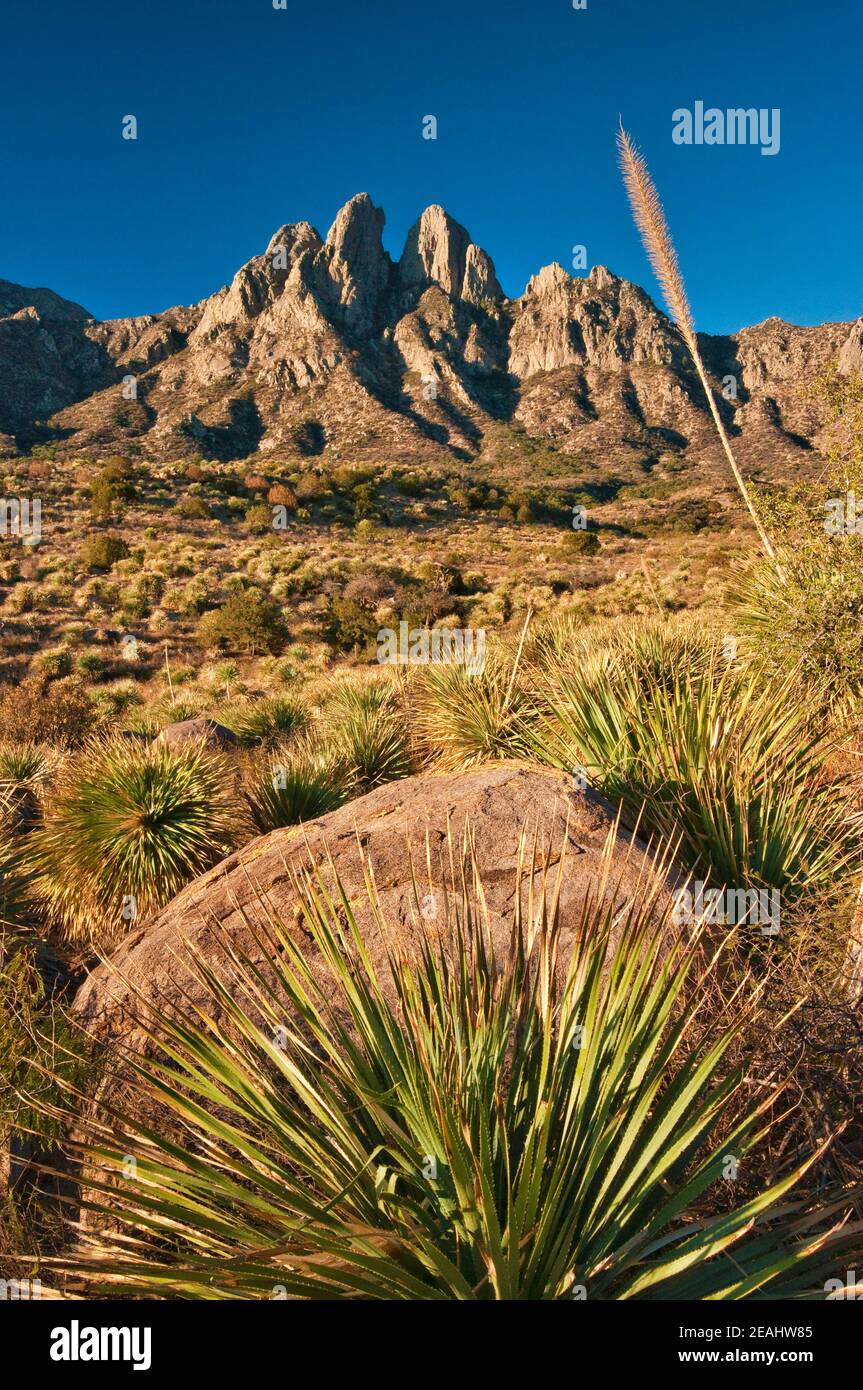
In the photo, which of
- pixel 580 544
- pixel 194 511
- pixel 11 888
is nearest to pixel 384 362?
pixel 194 511

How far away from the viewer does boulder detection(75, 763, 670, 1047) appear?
396cm

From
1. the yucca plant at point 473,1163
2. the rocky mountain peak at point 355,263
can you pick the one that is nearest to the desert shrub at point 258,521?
the yucca plant at point 473,1163

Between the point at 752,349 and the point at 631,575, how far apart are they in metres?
75.3

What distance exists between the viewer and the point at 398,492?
148 feet

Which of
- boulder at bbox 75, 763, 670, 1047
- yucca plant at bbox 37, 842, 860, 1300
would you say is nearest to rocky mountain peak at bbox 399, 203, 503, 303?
boulder at bbox 75, 763, 670, 1047

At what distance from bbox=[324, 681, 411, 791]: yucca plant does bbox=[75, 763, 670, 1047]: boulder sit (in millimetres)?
3224

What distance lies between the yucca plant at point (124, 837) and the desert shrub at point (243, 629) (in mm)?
14815

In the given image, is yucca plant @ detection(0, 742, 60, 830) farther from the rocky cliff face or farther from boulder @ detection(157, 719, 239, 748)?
the rocky cliff face

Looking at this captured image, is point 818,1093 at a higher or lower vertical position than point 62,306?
lower

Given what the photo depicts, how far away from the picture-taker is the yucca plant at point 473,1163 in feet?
5.49

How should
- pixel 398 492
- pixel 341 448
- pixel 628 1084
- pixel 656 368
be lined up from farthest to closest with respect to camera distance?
pixel 656 368 < pixel 341 448 < pixel 398 492 < pixel 628 1084

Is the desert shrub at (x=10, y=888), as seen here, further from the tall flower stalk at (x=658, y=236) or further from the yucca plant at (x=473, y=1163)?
the tall flower stalk at (x=658, y=236)

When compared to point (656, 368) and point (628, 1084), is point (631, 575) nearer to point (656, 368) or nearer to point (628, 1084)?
point (628, 1084)

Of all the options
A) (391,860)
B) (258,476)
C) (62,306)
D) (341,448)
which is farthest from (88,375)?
(391,860)
